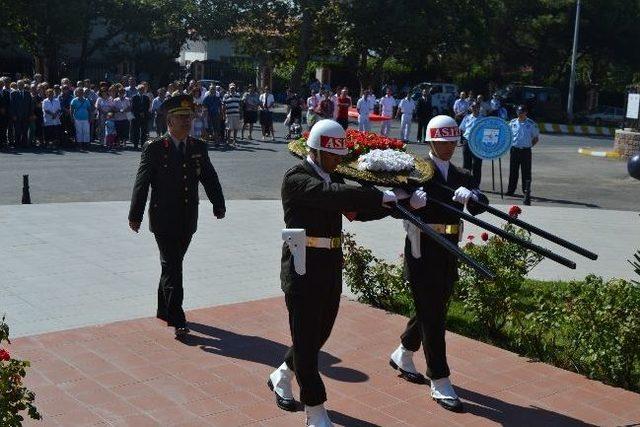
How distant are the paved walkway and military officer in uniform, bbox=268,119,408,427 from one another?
298 cm

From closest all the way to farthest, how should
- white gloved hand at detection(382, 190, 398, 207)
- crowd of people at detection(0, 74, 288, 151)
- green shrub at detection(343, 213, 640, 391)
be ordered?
1. white gloved hand at detection(382, 190, 398, 207)
2. green shrub at detection(343, 213, 640, 391)
3. crowd of people at detection(0, 74, 288, 151)

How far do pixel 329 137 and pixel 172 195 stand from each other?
2492 millimetres

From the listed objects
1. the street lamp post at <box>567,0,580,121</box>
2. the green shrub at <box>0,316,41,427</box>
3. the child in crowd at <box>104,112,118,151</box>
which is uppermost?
the street lamp post at <box>567,0,580,121</box>

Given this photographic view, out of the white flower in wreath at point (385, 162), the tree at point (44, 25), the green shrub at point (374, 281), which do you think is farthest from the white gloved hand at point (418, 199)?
the tree at point (44, 25)

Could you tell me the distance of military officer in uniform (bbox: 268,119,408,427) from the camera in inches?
222

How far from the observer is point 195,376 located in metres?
6.76

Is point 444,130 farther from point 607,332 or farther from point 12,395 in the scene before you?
point 12,395

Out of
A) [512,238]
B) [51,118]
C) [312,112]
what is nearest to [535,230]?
[512,238]

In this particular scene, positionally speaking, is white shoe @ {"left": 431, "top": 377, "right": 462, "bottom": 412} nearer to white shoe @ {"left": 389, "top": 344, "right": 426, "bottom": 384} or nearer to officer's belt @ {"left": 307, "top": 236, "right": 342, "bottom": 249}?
white shoe @ {"left": 389, "top": 344, "right": 426, "bottom": 384}

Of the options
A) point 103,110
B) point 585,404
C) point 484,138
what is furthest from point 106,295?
point 103,110

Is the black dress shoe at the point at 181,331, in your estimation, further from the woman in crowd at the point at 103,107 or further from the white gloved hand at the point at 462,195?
the woman in crowd at the point at 103,107

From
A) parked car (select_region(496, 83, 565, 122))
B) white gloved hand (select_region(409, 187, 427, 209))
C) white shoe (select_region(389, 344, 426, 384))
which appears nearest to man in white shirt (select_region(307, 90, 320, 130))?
parked car (select_region(496, 83, 565, 122))

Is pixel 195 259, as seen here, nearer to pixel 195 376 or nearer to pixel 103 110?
pixel 195 376

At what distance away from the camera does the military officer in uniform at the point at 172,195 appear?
7695 millimetres
